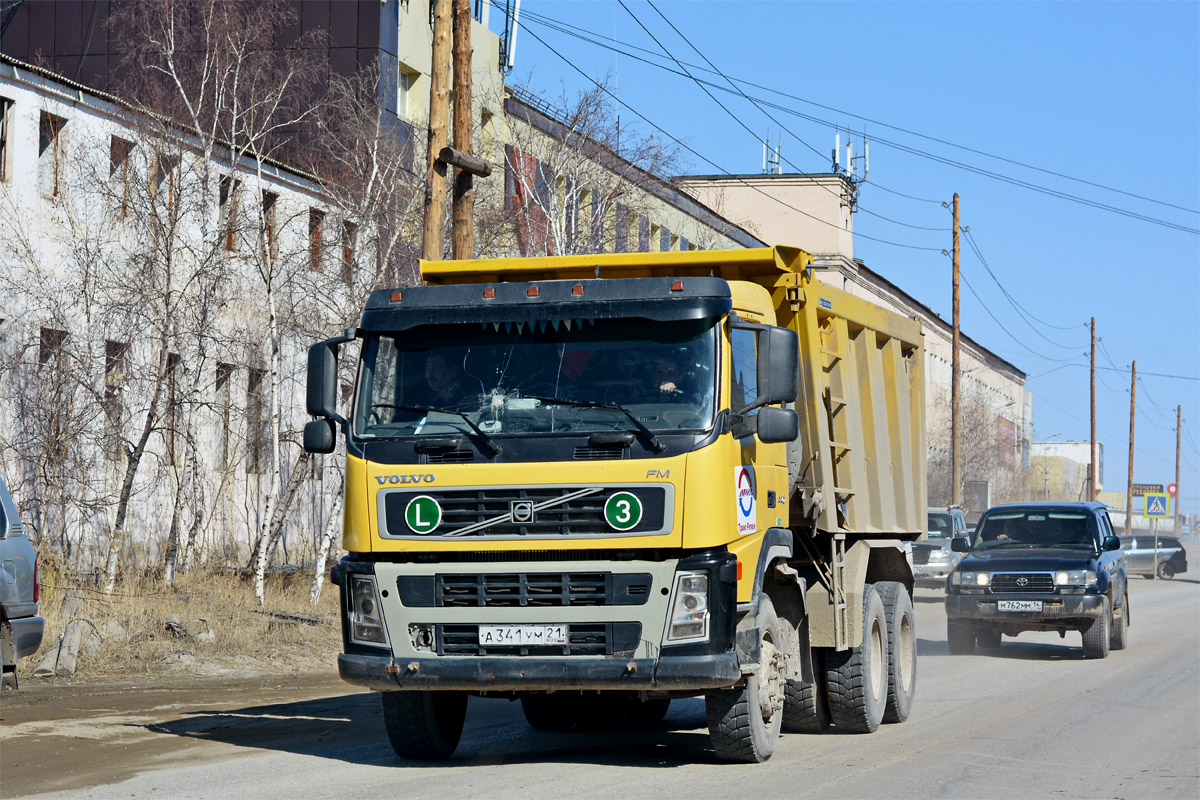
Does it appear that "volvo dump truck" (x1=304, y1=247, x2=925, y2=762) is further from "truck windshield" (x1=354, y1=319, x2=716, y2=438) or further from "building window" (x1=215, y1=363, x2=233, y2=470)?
"building window" (x1=215, y1=363, x2=233, y2=470)

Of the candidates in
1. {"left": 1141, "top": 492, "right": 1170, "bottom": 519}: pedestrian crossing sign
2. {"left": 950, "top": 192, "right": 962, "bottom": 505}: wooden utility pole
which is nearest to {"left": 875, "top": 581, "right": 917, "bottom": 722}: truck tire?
{"left": 950, "top": 192, "right": 962, "bottom": 505}: wooden utility pole

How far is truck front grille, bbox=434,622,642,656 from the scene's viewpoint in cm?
849

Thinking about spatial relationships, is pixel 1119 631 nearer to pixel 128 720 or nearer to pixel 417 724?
pixel 417 724

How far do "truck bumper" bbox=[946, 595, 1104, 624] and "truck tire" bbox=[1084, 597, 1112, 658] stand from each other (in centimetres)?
12

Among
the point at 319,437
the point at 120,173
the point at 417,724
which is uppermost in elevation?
the point at 120,173

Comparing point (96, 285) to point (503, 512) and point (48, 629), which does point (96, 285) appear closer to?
point (48, 629)

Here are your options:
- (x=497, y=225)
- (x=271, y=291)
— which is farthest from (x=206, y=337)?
(x=497, y=225)

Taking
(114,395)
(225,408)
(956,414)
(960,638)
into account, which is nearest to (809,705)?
(960,638)

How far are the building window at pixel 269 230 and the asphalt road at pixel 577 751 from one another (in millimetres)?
8997

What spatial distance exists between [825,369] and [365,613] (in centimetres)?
401

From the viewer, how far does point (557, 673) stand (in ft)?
27.9

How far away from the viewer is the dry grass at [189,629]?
50.8 feet

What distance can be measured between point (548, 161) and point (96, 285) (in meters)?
10.7

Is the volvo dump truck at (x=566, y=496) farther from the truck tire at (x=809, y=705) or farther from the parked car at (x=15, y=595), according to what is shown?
the parked car at (x=15, y=595)
